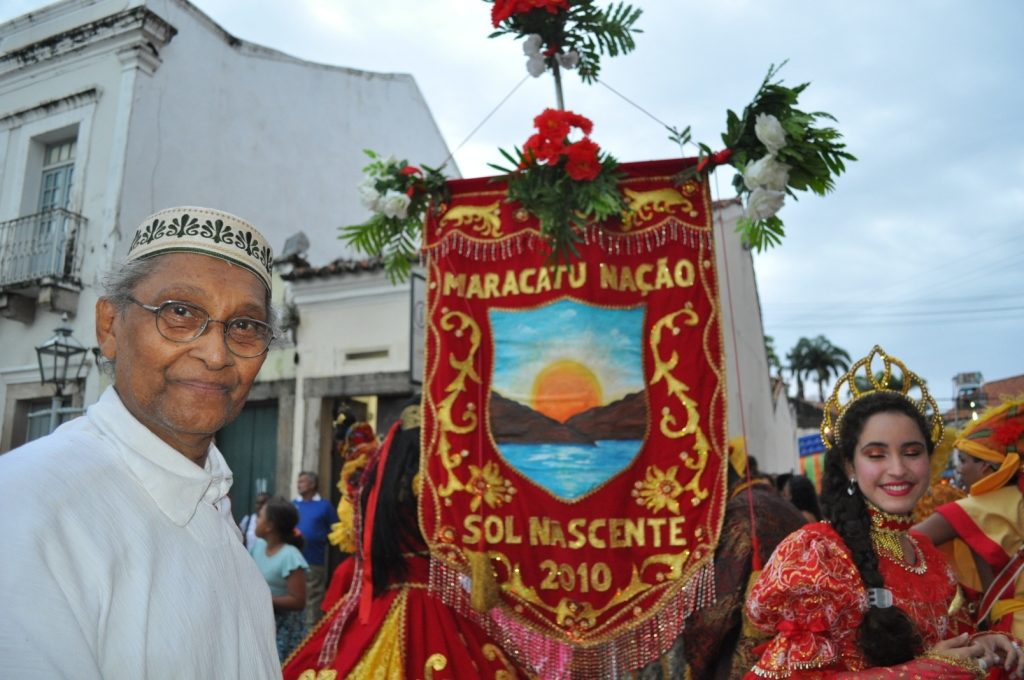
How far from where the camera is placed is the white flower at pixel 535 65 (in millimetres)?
3912

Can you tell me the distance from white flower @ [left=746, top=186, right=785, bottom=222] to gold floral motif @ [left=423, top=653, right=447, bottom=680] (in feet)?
8.08

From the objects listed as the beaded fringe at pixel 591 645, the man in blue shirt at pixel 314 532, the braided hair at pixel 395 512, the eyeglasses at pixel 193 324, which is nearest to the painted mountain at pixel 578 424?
the braided hair at pixel 395 512

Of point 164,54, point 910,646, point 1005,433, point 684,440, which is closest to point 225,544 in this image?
point 910,646

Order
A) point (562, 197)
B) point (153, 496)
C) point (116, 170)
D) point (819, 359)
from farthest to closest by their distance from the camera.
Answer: point (819, 359) → point (116, 170) → point (562, 197) → point (153, 496)

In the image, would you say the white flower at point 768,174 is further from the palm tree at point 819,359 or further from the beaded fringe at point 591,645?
the palm tree at point 819,359

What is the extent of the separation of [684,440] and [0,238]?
11009 millimetres

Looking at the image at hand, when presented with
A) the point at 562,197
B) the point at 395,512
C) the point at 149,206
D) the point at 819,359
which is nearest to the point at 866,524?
the point at 562,197

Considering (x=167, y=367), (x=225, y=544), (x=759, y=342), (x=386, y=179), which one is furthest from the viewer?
(x=759, y=342)

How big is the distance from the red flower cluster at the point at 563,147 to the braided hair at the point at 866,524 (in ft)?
5.57

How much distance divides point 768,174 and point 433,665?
261 centimetres

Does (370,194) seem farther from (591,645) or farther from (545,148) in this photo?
(591,645)

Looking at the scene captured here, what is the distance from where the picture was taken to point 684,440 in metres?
3.56

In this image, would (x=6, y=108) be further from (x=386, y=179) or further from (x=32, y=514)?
(x=32, y=514)

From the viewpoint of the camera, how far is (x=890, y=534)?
8.09 feet
